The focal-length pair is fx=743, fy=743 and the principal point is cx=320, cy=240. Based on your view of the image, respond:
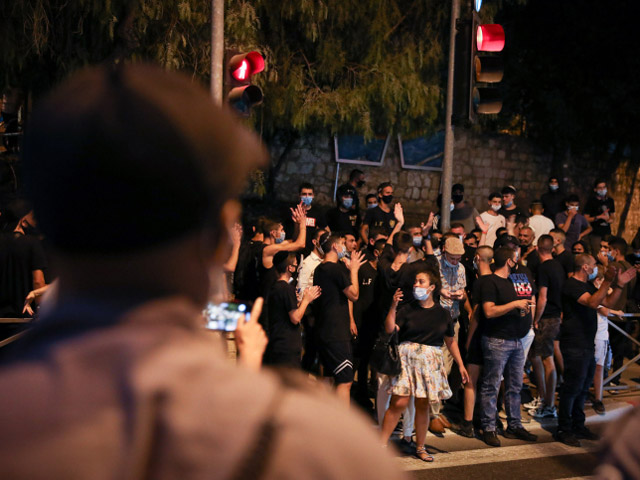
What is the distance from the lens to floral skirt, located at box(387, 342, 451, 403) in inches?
293

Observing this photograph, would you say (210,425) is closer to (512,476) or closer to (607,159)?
(512,476)

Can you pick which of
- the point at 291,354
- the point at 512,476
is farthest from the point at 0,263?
the point at 512,476

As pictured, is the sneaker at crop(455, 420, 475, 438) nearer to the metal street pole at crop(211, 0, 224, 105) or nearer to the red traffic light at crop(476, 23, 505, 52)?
the metal street pole at crop(211, 0, 224, 105)

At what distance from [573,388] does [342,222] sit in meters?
4.67

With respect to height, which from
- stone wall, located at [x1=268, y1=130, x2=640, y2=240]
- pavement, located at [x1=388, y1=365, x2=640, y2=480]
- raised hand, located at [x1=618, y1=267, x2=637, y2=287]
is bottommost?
pavement, located at [x1=388, y1=365, x2=640, y2=480]

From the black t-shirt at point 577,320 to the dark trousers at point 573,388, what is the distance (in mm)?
95

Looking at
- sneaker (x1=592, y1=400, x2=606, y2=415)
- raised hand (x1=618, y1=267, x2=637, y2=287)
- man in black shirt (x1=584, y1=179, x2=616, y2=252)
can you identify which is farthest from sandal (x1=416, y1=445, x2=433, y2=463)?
man in black shirt (x1=584, y1=179, x2=616, y2=252)

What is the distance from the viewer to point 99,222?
963 mm

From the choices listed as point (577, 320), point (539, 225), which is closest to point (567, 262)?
point (577, 320)

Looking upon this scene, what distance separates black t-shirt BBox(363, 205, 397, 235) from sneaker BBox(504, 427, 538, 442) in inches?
163

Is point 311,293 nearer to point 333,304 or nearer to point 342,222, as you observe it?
point 333,304

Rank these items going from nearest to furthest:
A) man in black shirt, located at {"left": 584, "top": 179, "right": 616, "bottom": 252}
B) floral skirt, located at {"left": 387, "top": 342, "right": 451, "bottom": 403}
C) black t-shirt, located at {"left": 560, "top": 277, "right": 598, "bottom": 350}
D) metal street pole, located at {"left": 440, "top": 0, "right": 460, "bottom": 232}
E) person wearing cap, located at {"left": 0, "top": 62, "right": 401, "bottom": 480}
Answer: person wearing cap, located at {"left": 0, "top": 62, "right": 401, "bottom": 480}
floral skirt, located at {"left": 387, "top": 342, "right": 451, "bottom": 403}
black t-shirt, located at {"left": 560, "top": 277, "right": 598, "bottom": 350}
metal street pole, located at {"left": 440, "top": 0, "right": 460, "bottom": 232}
man in black shirt, located at {"left": 584, "top": 179, "right": 616, "bottom": 252}

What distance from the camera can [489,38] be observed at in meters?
9.91

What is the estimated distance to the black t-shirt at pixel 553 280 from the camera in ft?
30.6
